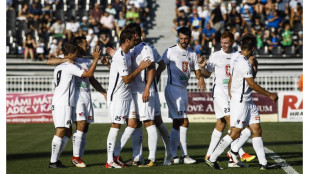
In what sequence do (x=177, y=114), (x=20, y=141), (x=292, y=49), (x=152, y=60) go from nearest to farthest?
(x=152, y=60), (x=177, y=114), (x=20, y=141), (x=292, y=49)

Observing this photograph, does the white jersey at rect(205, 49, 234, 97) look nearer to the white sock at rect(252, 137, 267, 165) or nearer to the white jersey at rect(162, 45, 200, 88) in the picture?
the white jersey at rect(162, 45, 200, 88)

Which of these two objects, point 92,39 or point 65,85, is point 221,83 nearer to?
point 65,85

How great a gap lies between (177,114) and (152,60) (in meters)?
1.54

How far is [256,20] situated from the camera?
32.6 m

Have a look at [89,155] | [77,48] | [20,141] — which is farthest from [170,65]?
[20,141]

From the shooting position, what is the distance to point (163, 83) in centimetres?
2764

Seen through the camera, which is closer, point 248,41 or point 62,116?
point 248,41

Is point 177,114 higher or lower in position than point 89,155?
higher

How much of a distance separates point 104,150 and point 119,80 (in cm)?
406

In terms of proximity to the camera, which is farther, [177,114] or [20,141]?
[20,141]

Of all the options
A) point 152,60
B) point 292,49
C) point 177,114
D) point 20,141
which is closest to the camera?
point 152,60

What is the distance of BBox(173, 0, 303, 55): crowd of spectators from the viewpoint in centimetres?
3177

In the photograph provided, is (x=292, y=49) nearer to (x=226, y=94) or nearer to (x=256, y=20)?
(x=256, y=20)

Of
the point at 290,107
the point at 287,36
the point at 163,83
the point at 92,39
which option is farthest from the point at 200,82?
the point at 287,36
